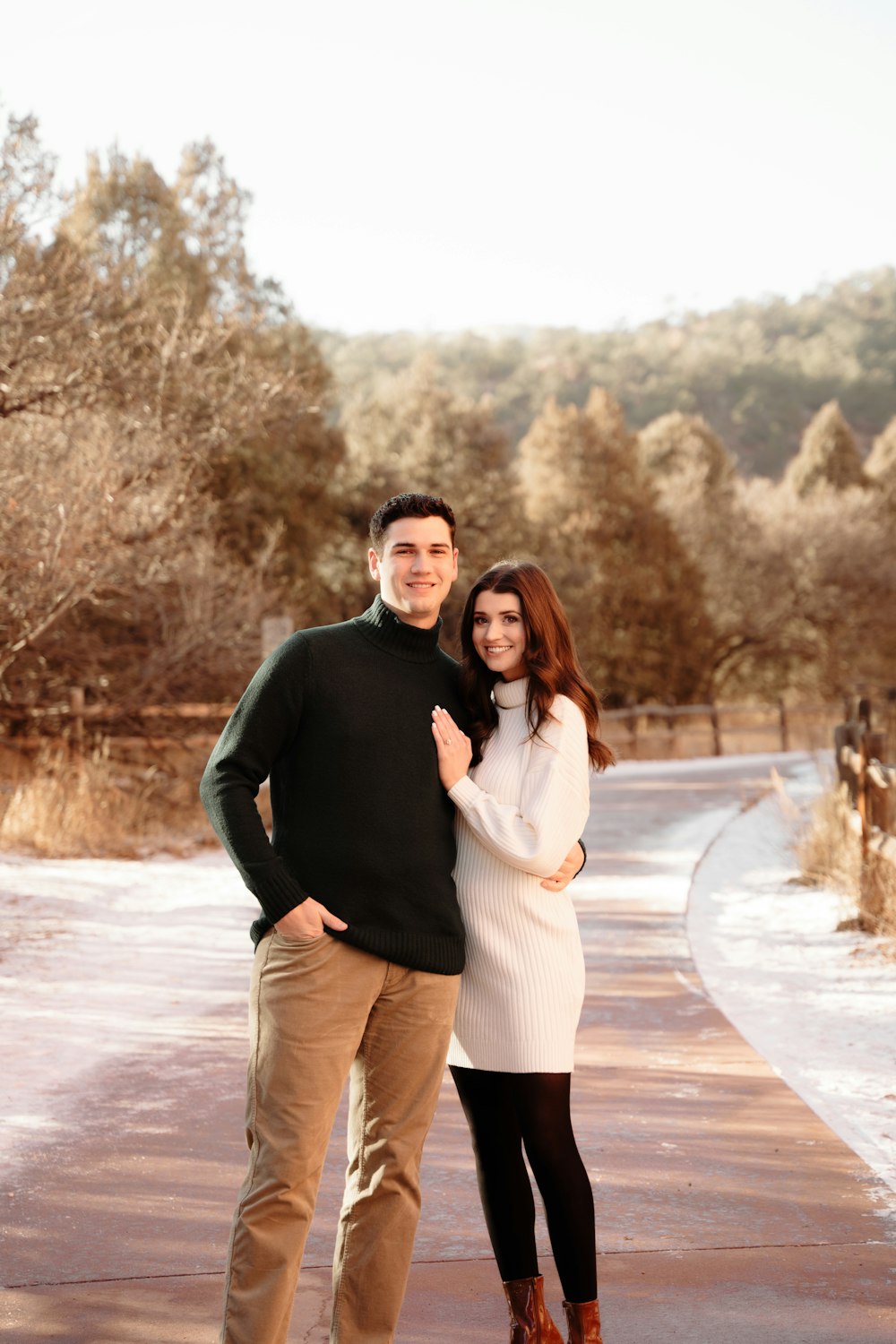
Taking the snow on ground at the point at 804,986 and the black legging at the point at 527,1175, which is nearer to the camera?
the black legging at the point at 527,1175

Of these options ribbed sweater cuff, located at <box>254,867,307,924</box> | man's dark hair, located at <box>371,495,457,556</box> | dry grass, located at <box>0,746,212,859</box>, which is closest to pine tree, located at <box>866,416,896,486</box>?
dry grass, located at <box>0,746,212,859</box>

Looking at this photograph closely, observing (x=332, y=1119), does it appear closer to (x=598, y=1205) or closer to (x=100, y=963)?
(x=598, y=1205)

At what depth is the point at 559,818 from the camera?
10.4 ft

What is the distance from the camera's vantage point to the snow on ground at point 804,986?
17.3ft

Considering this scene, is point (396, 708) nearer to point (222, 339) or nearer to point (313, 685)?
point (313, 685)

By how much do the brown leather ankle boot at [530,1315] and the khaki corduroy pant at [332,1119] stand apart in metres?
0.36

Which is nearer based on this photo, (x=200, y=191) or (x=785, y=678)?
(x=200, y=191)

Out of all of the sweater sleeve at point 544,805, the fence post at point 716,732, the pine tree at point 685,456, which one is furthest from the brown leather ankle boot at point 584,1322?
the pine tree at point 685,456

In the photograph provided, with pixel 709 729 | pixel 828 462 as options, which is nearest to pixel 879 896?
pixel 709 729

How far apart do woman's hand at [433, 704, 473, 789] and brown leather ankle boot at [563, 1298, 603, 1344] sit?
1141 mm

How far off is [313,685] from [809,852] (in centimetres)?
894

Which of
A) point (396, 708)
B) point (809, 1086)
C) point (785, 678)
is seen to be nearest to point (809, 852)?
point (809, 1086)

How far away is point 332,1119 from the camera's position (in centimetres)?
287

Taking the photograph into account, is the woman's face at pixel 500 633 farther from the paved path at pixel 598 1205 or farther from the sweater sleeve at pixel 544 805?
the paved path at pixel 598 1205
